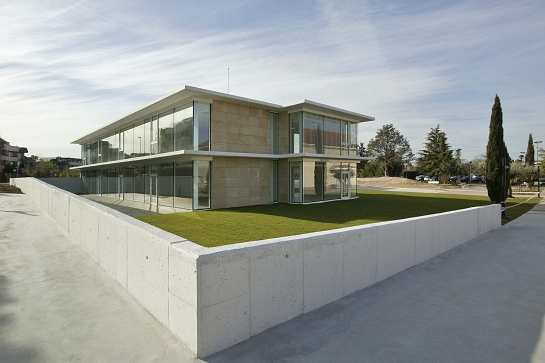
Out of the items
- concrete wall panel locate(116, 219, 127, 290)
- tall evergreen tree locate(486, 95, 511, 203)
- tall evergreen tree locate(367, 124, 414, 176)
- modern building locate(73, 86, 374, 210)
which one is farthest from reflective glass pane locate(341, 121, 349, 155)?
tall evergreen tree locate(367, 124, 414, 176)

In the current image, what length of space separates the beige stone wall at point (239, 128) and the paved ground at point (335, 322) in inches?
420

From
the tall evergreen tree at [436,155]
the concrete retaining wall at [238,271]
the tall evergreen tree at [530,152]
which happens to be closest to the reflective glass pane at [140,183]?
the concrete retaining wall at [238,271]

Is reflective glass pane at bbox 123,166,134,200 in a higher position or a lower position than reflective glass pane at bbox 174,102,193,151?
lower

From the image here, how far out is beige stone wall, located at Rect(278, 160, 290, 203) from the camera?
2016 centimetres

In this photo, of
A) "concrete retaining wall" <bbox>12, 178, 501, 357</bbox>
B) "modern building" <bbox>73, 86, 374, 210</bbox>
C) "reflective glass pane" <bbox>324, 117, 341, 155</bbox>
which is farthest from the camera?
"reflective glass pane" <bbox>324, 117, 341, 155</bbox>

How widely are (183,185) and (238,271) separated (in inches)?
575

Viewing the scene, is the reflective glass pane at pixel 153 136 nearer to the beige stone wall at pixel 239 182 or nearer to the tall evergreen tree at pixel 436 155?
the beige stone wall at pixel 239 182

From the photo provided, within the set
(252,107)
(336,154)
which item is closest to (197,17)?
(252,107)

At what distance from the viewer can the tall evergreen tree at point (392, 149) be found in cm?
6862

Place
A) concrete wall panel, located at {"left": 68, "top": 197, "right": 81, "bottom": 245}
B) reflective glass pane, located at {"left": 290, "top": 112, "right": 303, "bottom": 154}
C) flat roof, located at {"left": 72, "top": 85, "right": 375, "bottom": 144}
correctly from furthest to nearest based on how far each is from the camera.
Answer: reflective glass pane, located at {"left": 290, "top": 112, "right": 303, "bottom": 154} < flat roof, located at {"left": 72, "top": 85, "right": 375, "bottom": 144} < concrete wall panel, located at {"left": 68, "top": 197, "right": 81, "bottom": 245}

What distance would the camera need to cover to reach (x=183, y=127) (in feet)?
54.7

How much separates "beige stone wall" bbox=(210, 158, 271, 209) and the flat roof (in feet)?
11.0

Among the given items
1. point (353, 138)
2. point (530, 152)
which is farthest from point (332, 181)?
point (530, 152)

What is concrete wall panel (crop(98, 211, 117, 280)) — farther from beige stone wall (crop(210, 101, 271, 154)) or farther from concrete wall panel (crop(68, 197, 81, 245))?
beige stone wall (crop(210, 101, 271, 154))
